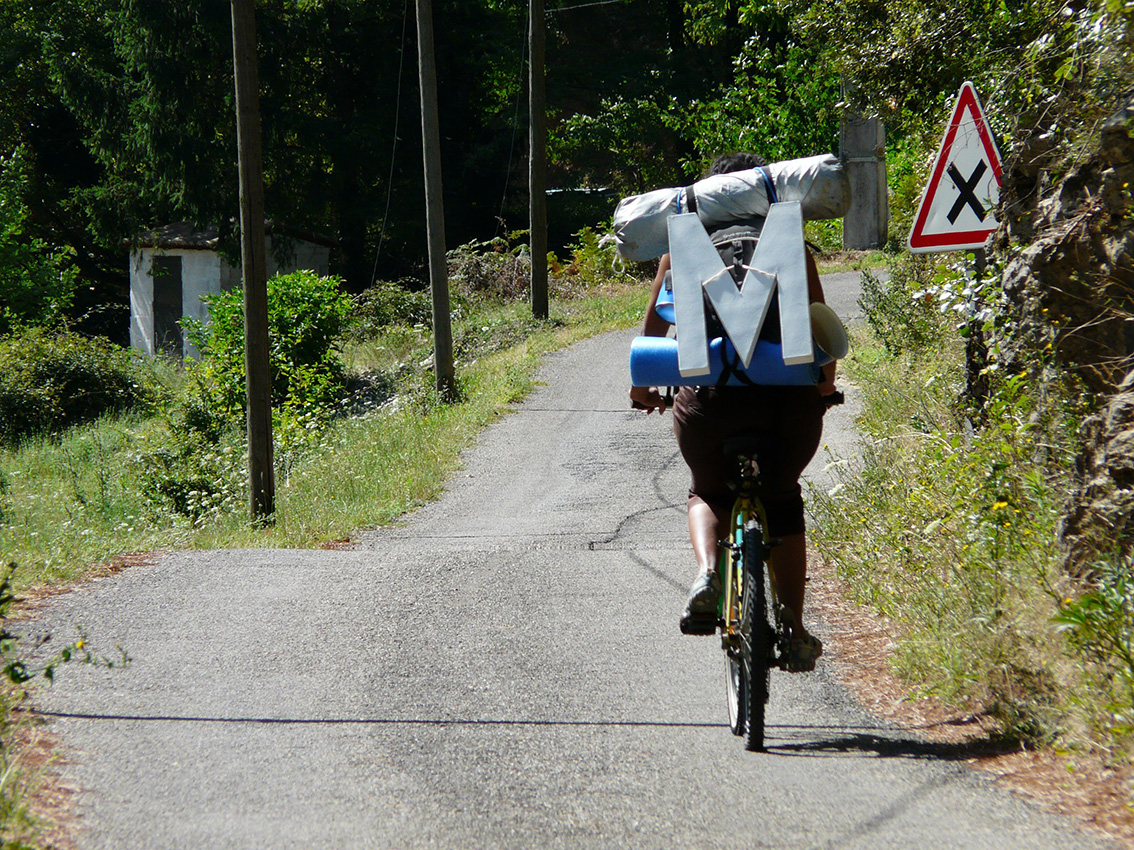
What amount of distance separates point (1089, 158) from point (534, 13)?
1726 centimetres

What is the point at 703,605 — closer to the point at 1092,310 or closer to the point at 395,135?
the point at 1092,310

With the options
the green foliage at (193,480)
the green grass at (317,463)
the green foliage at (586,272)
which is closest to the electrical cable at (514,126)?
the green foliage at (586,272)

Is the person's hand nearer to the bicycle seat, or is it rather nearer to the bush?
the bicycle seat

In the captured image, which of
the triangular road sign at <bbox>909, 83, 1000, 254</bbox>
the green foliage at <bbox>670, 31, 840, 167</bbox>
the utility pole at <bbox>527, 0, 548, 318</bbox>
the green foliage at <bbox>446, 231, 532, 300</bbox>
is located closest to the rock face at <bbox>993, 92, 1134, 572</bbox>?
the triangular road sign at <bbox>909, 83, 1000, 254</bbox>

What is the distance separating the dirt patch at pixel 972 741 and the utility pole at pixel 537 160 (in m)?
16.3

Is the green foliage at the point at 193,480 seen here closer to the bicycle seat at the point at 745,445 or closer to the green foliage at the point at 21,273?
the bicycle seat at the point at 745,445

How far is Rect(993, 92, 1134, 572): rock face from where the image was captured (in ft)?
13.6

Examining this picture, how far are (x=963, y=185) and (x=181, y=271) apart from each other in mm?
29907

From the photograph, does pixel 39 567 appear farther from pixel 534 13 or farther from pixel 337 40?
pixel 337 40

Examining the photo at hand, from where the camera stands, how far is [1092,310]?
4668 mm

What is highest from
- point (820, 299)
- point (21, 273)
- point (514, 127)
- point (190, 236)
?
point (514, 127)

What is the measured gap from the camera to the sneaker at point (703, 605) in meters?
4.13

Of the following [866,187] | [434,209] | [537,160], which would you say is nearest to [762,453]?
[434,209]

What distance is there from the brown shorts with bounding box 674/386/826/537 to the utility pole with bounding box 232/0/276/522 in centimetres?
718
